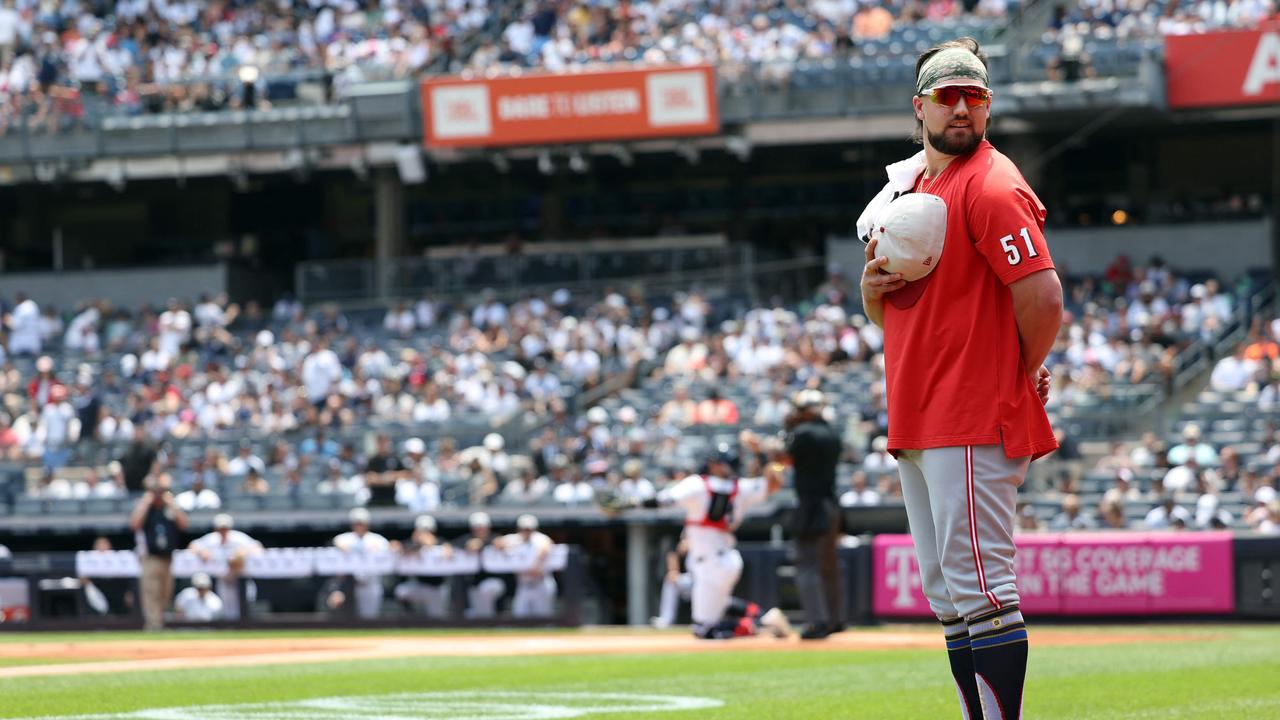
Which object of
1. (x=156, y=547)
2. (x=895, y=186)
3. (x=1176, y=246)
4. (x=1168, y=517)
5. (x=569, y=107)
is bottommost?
(x=156, y=547)

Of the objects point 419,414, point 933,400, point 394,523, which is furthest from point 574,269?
point 933,400

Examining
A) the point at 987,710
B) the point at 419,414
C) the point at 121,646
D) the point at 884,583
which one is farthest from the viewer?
the point at 419,414

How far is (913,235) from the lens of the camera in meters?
5.00

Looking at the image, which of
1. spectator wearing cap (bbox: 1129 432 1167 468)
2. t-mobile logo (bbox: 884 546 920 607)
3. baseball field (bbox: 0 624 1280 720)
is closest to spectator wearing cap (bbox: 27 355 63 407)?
baseball field (bbox: 0 624 1280 720)

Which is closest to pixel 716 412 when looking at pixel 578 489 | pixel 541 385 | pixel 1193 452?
pixel 578 489

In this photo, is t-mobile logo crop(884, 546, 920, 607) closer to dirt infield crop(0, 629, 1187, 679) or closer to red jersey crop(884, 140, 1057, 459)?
dirt infield crop(0, 629, 1187, 679)

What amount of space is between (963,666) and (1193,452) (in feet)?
52.6

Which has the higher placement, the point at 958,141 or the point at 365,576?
the point at 958,141

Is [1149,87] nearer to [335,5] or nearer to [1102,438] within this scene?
[1102,438]

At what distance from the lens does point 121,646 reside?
15.7m

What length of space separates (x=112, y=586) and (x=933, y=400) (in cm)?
1659

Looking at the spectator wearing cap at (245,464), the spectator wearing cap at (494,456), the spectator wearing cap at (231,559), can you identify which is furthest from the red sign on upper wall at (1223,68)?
the spectator wearing cap at (231,559)

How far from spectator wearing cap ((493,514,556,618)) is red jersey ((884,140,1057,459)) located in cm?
1406

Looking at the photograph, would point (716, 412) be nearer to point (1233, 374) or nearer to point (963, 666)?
point (1233, 374)
